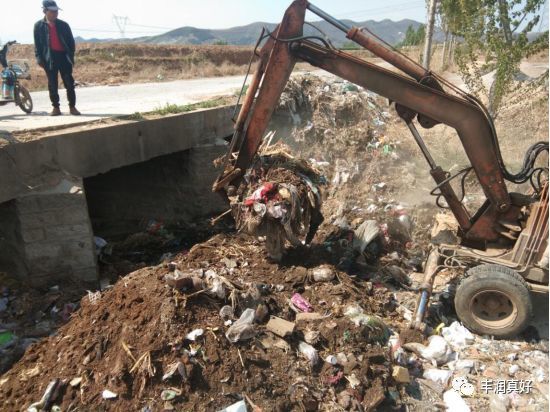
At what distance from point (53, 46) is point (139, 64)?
50.7 ft

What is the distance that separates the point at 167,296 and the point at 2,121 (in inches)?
167

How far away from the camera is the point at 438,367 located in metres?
3.96

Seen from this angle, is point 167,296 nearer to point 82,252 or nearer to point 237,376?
point 237,376

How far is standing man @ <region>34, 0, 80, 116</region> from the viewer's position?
605 cm

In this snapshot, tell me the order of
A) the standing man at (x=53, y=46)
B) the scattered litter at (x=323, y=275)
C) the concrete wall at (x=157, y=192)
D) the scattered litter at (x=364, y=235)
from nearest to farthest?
1. the scattered litter at (x=323, y=275)
2. the scattered litter at (x=364, y=235)
3. the standing man at (x=53, y=46)
4. the concrete wall at (x=157, y=192)

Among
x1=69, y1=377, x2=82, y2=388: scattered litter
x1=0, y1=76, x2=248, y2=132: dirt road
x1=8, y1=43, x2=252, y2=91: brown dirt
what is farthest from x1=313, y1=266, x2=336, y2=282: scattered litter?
x1=8, y1=43, x2=252, y2=91: brown dirt

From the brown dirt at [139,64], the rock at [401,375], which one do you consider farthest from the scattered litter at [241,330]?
the brown dirt at [139,64]

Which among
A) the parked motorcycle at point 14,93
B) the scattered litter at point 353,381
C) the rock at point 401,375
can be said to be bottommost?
the rock at point 401,375

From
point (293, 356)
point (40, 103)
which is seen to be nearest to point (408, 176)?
point (293, 356)

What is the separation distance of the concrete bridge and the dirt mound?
1.15 meters

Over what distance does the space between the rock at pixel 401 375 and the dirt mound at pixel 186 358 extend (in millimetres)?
84

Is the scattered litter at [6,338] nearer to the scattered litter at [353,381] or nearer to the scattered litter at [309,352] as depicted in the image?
the scattered litter at [309,352]

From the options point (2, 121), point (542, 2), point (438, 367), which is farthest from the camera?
point (542, 2)

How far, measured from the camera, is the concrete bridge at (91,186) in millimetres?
4820
